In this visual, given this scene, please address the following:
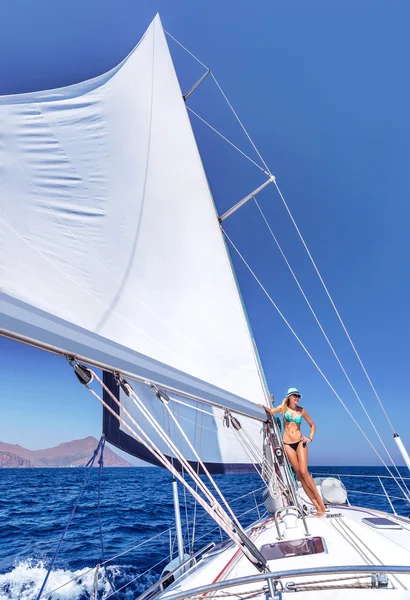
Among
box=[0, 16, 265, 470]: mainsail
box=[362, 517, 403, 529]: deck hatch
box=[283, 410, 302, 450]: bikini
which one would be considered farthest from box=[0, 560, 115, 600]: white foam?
box=[362, 517, 403, 529]: deck hatch

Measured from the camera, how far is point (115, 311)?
10.1ft

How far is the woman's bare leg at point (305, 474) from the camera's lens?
3.47m

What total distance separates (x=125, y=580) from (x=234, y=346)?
4665 millimetres

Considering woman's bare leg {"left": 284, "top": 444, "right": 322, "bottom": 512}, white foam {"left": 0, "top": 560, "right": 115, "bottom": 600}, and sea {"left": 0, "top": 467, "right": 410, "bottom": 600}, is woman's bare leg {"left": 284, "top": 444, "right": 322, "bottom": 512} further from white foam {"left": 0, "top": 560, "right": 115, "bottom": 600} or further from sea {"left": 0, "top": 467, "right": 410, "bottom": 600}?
white foam {"left": 0, "top": 560, "right": 115, "bottom": 600}

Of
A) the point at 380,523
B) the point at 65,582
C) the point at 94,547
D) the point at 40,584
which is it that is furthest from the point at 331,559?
the point at 94,547

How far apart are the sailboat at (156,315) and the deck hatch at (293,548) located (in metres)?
0.01

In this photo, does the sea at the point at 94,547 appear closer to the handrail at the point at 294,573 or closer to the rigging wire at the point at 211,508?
the rigging wire at the point at 211,508

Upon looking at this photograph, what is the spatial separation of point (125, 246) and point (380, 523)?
12.9 ft

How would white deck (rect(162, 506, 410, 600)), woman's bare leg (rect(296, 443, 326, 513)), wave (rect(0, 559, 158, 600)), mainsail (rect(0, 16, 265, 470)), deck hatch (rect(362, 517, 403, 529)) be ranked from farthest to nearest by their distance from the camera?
1. wave (rect(0, 559, 158, 600))
2. woman's bare leg (rect(296, 443, 326, 513))
3. deck hatch (rect(362, 517, 403, 529))
4. mainsail (rect(0, 16, 265, 470))
5. white deck (rect(162, 506, 410, 600))

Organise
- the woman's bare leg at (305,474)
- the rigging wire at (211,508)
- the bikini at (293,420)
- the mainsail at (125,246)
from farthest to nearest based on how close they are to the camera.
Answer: the bikini at (293,420) < the woman's bare leg at (305,474) < the mainsail at (125,246) < the rigging wire at (211,508)

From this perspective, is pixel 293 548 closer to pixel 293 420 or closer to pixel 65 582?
pixel 293 420

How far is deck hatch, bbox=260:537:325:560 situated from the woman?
0.98m

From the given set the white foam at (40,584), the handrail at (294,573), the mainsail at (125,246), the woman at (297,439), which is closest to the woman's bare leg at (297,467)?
the woman at (297,439)

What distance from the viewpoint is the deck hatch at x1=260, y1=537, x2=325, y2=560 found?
7.59 ft
